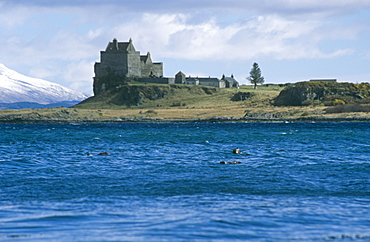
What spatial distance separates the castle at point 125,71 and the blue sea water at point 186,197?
128 meters

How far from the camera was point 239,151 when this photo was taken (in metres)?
39.3

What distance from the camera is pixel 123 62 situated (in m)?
164

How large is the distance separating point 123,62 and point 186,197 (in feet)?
483

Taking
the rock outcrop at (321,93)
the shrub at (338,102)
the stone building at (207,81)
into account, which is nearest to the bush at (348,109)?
the shrub at (338,102)

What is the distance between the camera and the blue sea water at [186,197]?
14.6 meters

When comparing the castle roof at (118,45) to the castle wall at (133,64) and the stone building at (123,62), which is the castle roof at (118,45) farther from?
the castle wall at (133,64)

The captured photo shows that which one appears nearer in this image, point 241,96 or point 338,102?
point 338,102

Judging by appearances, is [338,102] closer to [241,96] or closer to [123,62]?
[241,96]

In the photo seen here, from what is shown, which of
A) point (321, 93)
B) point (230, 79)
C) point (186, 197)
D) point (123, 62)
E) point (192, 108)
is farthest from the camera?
point (230, 79)

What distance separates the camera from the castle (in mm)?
164250

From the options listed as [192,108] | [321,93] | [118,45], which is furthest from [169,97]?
[321,93]

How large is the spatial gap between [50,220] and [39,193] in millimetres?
5674

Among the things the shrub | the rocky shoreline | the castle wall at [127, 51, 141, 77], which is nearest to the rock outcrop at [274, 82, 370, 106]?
the shrub

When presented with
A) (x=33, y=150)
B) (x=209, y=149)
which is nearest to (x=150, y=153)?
(x=209, y=149)
